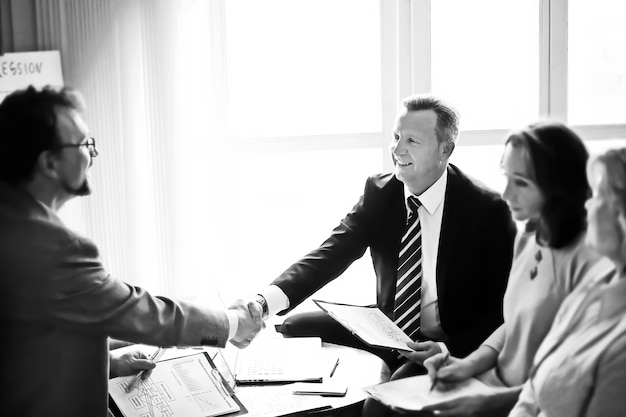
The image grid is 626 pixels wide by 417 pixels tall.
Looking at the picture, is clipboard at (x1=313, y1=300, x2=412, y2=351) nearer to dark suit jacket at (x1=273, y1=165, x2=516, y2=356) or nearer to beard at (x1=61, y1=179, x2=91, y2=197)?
dark suit jacket at (x1=273, y1=165, x2=516, y2=356)

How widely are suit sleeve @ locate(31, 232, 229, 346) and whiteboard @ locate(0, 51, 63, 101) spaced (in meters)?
1.82

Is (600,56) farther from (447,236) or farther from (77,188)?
(77,188)

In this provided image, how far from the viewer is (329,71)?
11.6 feet

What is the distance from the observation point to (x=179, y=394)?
65.7 inches

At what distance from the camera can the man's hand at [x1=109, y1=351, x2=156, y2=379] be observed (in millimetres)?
1758

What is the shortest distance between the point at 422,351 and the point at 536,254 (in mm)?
425

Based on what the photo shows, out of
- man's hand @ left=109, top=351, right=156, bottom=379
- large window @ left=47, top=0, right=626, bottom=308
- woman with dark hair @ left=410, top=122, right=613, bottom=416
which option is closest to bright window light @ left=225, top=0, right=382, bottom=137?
large window @ left=47, top=0, right=626, bottom=308

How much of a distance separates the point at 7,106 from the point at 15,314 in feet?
1.47

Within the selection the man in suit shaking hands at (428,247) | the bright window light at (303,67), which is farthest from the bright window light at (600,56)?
the man in suit shaking hands at (428,247)

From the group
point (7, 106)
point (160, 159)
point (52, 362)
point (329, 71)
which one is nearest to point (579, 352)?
point (52, 362)

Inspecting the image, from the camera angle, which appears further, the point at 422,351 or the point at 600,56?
the point at 600,56

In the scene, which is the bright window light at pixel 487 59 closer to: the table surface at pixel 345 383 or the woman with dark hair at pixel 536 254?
the table surface at pixel 345 383

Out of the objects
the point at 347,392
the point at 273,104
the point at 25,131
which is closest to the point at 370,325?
the point at 347,392

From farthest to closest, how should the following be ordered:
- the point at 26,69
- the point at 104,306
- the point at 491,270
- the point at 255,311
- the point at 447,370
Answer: the point at 26,69, the point at 255,311, the point at 104,306, the point at 491,270, the point at 447,370
